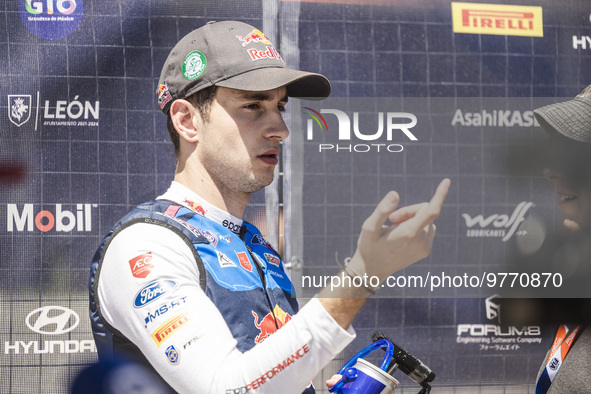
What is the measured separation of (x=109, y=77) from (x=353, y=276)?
1.76 m

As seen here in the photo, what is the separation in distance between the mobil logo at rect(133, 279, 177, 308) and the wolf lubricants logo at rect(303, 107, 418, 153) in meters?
Result: 1.42

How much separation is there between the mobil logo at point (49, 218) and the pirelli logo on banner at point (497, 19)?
172 cm

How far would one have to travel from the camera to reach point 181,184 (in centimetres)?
185

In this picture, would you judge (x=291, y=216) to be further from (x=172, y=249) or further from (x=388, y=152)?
(x=172, y=249)

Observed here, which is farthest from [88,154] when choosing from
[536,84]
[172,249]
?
[536,84]

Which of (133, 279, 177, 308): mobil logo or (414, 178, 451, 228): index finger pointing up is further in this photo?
(133, 279, 177, 308): mobil logo

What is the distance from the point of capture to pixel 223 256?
1.67 meters

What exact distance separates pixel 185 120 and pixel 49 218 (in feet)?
3.74

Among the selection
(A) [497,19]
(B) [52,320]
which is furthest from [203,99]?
(A) [497,19]

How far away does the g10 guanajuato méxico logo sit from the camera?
2668 millimetres

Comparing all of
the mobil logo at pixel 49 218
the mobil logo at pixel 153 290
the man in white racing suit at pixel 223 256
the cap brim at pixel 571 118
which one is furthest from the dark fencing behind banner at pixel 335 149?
the mobil logo at pixel 153 290

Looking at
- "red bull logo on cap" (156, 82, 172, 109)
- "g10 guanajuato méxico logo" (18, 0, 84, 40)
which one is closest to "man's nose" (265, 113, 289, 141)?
"red bull logo on cap" (156, 82, 172, 109)

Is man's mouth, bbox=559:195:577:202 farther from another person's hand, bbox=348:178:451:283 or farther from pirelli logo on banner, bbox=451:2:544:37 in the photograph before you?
another person's hand, bbox=348:178:451:283

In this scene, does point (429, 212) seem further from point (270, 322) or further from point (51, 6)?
point (51, 6)
